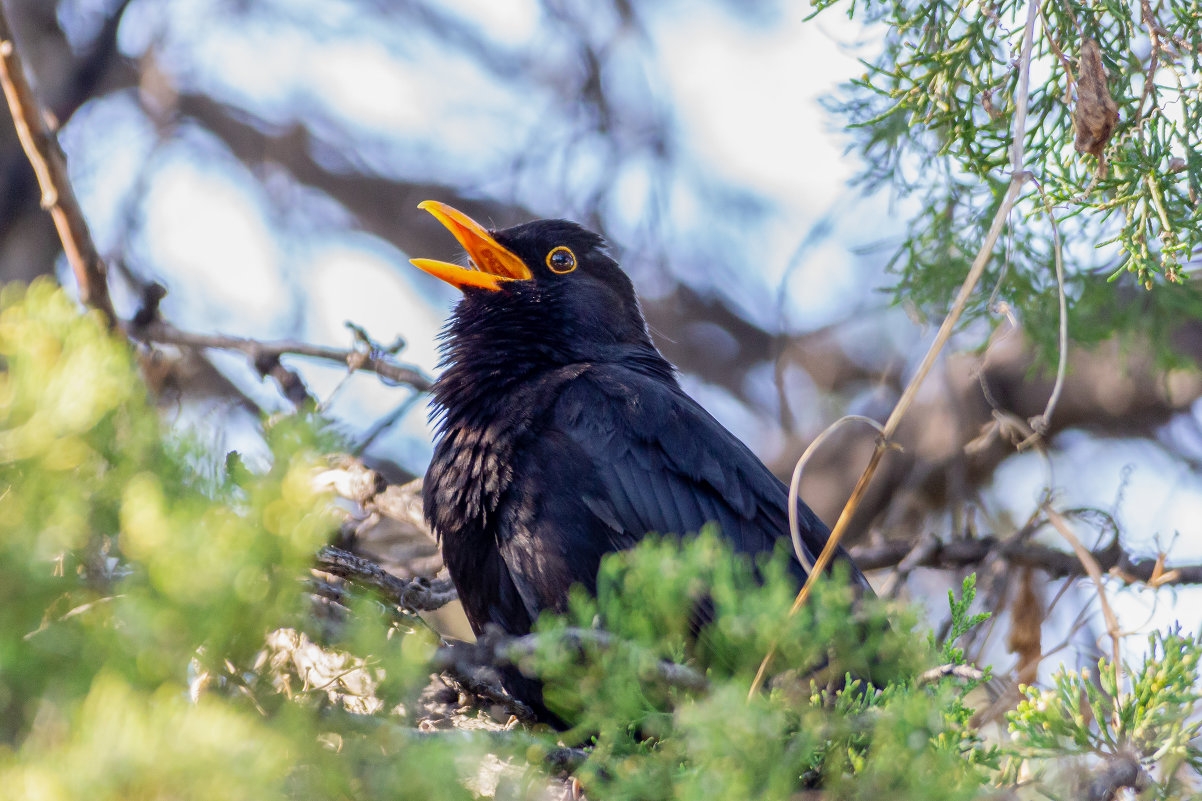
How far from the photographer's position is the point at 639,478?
325 cm

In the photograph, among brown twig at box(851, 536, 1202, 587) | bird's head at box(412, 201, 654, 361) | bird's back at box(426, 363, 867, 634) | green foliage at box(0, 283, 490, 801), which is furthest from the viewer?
brown twig at box(851, 536, 1202, 587)

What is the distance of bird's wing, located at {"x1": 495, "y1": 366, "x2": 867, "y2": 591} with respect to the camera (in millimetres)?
3100

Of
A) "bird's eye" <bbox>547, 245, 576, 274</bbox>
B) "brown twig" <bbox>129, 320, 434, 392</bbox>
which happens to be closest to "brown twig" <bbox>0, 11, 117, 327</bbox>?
"brown twig" <bbox>129, 320, 434, 392</bbox>

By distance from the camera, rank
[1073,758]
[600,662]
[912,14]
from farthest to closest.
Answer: [912,14], [1073,758], [600,662]

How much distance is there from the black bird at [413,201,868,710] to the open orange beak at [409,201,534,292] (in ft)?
0.18

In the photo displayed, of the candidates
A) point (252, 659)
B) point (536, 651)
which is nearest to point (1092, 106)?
point (536, 651)

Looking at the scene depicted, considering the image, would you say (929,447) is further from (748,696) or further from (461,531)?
(748,696)

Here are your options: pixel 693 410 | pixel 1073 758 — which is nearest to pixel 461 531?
pixel 693 410

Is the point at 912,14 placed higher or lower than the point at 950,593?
higher

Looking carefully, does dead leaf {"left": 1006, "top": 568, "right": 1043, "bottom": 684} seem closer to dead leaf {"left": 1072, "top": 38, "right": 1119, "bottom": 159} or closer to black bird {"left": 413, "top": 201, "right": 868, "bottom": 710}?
black bird {"left": 413, "top": 201, "right": 868, "bottom": 710}

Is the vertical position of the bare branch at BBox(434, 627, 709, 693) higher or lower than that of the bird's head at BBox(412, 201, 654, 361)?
lower

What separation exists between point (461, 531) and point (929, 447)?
3.00 metres

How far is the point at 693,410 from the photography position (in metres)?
3.56

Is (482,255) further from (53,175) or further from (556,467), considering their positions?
(53,175)
